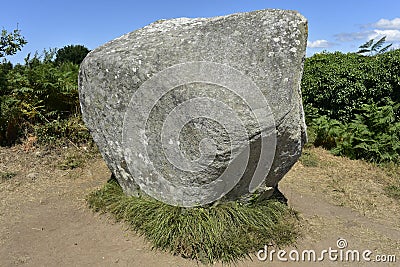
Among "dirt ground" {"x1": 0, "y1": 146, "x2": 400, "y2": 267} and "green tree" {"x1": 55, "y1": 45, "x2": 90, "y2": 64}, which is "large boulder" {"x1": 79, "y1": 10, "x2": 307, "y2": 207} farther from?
"green tree" {"x1": 55, "y1": 45, "x2": 90, "y2": 64}

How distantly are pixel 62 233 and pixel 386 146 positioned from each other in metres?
5.12

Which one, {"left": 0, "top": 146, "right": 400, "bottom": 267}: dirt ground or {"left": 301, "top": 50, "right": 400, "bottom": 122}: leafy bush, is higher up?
{"left": 301, "top": 50, "right": 400, "bottom": 122}: leafy bush

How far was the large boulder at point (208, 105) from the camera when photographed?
11.3ft

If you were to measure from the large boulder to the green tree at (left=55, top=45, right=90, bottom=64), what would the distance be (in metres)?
8.54

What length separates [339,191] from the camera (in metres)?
5.34

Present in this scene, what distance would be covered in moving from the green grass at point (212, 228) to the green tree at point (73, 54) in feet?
29.7

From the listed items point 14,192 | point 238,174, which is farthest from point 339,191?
point 14,192

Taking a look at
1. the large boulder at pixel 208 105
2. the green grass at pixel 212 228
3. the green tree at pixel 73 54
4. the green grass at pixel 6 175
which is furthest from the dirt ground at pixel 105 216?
the green tree at pixel 73 54

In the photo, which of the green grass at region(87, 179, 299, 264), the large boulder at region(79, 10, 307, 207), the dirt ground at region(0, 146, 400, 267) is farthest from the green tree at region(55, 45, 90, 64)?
the green grass at region(87, 179, 299, 264)

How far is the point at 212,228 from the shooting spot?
370 cm

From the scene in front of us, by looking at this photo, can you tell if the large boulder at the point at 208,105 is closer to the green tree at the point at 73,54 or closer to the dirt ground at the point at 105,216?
the dirt ground at the point at 105,216

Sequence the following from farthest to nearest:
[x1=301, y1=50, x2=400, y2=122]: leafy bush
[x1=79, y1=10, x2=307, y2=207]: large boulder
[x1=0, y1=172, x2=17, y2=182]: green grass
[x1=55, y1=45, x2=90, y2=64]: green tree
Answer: [x1=55, y1=45, x2=90, y2=64]: green tree
[x1=301, y1=50, x2=400, y2=122]: leafy bush
[x1=0, y1=172, x2=17, y2=182]: green grass
[x1=79, y1=10, x2=307, y2=207]: large boulder

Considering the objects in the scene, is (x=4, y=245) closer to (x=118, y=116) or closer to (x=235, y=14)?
(x=118, y=116)

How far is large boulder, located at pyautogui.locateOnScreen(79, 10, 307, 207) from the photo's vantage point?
3455mm
